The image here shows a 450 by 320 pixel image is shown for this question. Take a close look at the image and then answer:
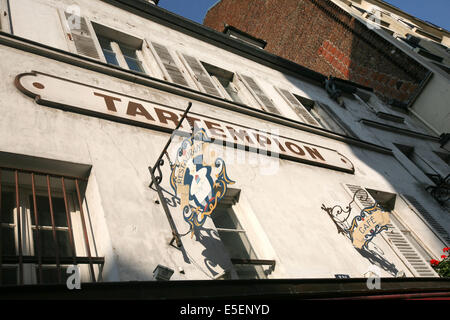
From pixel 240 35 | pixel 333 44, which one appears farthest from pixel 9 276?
pixel 333 44

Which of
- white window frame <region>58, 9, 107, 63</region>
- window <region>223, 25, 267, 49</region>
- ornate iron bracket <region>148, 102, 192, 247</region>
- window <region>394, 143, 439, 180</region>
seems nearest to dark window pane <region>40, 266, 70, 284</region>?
ornate iron bracket <region>148, 102, 192, 247</region>

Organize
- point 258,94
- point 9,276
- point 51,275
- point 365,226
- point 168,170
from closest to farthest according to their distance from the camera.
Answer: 1. point 9,276
2. point 51,275
3. point 168,170
4. point 365,226
5. point 258,94

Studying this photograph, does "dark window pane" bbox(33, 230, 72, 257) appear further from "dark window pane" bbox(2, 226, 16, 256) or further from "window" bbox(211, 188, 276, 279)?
"window" bbox(211, 188, 276, 279)

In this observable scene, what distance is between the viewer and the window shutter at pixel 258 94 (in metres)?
8.06

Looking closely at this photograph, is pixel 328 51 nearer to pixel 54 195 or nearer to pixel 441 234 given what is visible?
pixel 441 234

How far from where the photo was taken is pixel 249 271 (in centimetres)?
423

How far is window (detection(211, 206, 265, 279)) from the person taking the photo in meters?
4.18

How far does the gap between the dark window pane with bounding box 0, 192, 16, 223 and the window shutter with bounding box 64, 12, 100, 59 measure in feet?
10.1

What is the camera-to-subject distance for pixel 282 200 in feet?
17.6

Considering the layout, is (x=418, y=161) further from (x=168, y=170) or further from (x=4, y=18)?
(x=4, y=18)

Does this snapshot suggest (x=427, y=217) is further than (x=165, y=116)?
Yes

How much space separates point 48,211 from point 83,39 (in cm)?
374
